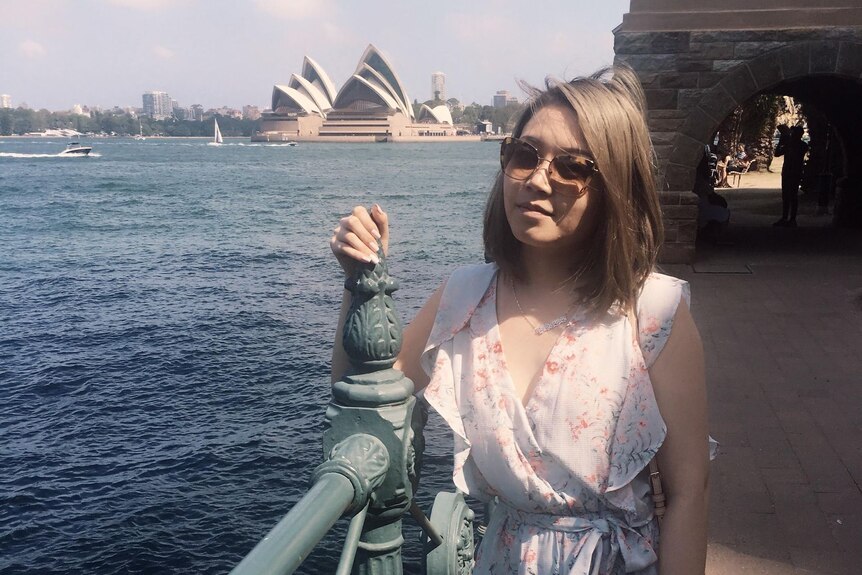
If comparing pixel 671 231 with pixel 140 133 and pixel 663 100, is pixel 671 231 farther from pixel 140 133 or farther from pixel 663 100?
pixel 140 133

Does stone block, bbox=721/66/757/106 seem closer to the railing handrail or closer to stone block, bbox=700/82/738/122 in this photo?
stone block, bbox=700/82/738/122

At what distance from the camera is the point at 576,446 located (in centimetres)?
144

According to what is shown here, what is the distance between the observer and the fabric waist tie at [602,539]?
4.72 feet

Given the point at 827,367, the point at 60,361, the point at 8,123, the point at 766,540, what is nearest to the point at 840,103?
the point at 827,367

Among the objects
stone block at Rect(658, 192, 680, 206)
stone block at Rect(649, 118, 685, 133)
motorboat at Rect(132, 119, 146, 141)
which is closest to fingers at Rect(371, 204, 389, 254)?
stone block at Rect(658, 192, 680, 206)

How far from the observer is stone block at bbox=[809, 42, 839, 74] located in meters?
9.20

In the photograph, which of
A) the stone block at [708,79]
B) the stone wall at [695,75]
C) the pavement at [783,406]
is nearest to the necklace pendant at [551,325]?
the pavement at [783,406]

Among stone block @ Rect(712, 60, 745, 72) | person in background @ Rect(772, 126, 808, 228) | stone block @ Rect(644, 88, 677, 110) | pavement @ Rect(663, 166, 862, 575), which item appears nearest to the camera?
pavement @ Rect(663, 166, 862, 575)

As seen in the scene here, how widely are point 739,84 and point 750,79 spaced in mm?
128

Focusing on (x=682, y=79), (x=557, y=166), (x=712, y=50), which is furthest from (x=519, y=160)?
(x=712, y=50)

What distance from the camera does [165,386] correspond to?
11602 millimetres

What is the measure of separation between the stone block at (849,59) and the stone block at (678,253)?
249 centimetres

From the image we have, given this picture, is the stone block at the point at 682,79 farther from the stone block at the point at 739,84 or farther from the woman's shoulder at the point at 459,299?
the woman's shoulder at the point at 459,299

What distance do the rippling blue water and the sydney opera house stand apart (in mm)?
63159
